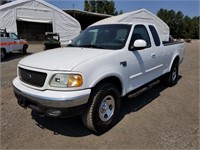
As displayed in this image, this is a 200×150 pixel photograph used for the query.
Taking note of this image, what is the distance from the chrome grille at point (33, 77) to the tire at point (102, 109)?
845 mm

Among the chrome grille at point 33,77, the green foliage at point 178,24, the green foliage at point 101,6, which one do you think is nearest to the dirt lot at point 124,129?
the chrome grille at point 33,77

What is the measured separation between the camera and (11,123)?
13.4ft

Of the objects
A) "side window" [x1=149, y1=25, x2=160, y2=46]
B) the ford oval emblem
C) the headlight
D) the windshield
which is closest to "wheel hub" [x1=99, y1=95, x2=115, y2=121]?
the headlight

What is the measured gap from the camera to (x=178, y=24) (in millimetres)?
69125

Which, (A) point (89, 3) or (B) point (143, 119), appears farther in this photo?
(A) point (89, 3)

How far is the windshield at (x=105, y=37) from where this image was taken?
4.22 metres

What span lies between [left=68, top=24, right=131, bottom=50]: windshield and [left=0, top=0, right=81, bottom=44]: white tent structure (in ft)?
68.3

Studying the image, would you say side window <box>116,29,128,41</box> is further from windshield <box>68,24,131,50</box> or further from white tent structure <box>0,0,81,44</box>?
white tent structure <box>0,0,81,44</box>

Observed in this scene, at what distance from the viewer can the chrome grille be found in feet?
10.7

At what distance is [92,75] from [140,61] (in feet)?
5.06

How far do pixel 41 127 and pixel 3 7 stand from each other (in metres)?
22.2

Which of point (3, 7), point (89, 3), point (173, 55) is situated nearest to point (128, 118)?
point (173, 55)

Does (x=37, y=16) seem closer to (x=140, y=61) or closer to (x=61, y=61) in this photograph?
(x=140, y=61)

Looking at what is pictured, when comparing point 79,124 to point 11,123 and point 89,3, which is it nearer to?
point 11,123
